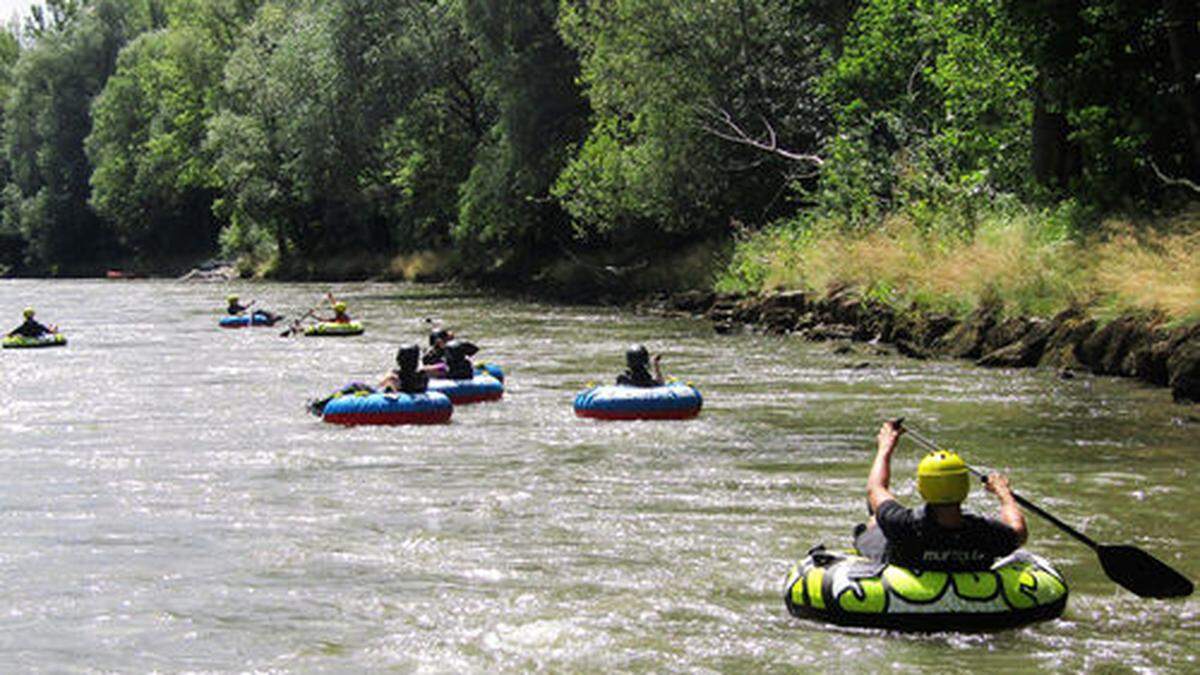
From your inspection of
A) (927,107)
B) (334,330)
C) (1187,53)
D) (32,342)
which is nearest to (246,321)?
(334,330)

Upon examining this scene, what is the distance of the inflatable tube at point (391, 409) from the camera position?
14961 millimetres

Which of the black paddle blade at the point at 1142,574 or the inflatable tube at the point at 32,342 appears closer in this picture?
the black paddle blade at the point at 1142,574

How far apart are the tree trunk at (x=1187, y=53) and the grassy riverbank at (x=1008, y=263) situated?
3.73 ft

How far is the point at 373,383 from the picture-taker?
19281mm

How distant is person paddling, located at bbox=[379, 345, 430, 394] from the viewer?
15.1m

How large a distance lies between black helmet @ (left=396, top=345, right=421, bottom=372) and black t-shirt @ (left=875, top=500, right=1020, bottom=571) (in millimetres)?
8210

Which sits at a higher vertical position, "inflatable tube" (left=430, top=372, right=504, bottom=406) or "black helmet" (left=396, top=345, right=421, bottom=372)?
"black helmet" (left=396, top=345, right=421, bottom=372)

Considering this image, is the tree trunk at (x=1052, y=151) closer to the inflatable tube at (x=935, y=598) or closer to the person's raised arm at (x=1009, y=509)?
the person's raised arm at (x=1009, y=509)

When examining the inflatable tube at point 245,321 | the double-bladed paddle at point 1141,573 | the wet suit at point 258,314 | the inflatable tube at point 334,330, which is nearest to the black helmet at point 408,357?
the double-bladed paddle at point 1141,573

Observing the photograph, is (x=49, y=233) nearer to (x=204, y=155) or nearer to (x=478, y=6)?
(x=204, y=155)

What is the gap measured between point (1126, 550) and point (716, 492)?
3905 millimetres

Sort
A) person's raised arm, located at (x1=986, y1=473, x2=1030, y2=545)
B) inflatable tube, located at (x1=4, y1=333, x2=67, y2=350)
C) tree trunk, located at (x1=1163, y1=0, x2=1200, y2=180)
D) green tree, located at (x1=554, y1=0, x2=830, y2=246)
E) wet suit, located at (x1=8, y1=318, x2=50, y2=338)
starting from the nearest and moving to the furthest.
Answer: person's raised arm, located at (x1=986, y1=473, x2=1030, y2=545)
tree trunk, located at (x1=1163, y1=0, x2=1200, y2=180)
inflatable tube, located at (x1=4, y1=333, x2=67, y2=350)
wet suit, located at (x1=8, y1=318, x2=50, y2=338)
green tree, located at (x1=554, y1=0, x2=830, y2=246)

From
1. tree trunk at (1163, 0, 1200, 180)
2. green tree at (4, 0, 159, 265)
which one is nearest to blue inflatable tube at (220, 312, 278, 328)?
tree trunk at (1163, 0, 1200, 180)

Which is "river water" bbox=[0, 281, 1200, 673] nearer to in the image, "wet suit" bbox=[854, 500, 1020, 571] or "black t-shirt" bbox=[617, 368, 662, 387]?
"wet suit" bbox=[854, 500, 1020, 571]
